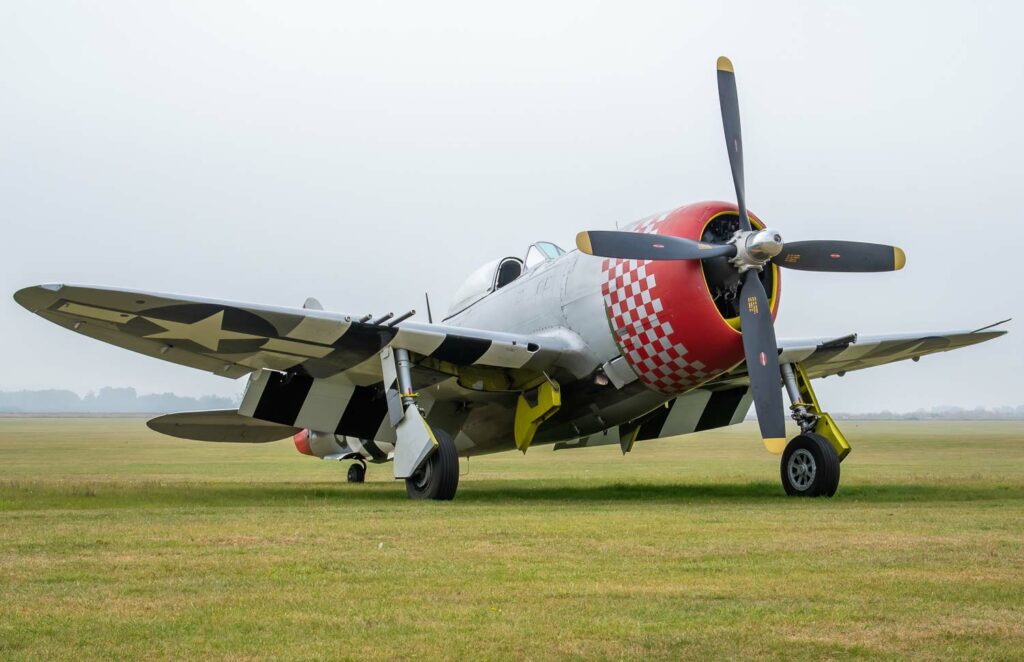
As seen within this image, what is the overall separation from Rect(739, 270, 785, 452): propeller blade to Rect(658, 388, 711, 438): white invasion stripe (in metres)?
4.92

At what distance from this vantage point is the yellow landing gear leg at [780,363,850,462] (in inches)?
540

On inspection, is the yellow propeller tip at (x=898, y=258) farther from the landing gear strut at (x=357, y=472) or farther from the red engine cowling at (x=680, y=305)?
the landing gear strut at (x=357, y=472)

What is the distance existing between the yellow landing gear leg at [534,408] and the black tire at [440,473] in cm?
182

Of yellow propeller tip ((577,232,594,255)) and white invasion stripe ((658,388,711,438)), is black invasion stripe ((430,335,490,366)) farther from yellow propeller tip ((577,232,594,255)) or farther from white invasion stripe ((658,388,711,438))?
white invasion stripe ((658,388,711,438))

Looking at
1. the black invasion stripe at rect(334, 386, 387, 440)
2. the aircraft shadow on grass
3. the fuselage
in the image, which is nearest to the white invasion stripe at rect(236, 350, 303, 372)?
the black invasion stripe at rect(334, 386, 387, 440)

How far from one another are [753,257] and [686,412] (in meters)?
5.77

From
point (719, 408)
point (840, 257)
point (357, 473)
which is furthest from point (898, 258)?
point (357, 473)

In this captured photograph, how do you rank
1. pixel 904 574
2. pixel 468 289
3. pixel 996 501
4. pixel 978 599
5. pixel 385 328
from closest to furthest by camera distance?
pixel 978 599
pixel 904 574
pixel 996 501
pixel 385 328
pixel 468 289

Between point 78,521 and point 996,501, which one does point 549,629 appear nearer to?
point 78,521

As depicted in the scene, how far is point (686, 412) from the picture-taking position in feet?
58.4

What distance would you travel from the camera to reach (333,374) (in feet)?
48.8

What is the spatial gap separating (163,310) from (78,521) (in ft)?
11.5

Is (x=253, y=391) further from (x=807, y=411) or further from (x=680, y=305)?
(x=807, y=411)

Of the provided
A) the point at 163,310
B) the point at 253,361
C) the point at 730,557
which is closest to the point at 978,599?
the point at 730,557
